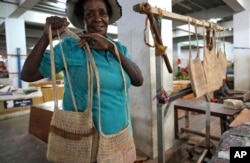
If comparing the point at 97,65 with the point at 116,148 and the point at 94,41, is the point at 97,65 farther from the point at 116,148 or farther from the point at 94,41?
the point at 116,148

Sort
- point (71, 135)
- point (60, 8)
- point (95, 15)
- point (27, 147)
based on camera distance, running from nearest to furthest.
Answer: point (71, 135), point (95, 15), point (27, 147), point (60, 8)

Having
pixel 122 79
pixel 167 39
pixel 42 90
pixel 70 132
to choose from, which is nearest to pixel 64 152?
pixel 70 132

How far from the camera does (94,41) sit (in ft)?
2.73

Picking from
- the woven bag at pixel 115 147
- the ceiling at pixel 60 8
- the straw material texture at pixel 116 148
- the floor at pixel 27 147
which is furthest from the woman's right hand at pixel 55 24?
the ceiling at pixel 60 8

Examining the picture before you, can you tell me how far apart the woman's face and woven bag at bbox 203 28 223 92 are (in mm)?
1117

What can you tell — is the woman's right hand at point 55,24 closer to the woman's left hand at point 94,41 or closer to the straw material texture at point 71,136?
the woman's left hand at point 94,41

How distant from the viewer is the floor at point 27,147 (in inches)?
94.1

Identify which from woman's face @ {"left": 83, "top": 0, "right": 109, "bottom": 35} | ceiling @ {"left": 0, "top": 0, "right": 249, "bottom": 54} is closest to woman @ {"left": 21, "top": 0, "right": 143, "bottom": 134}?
woman's face @ {"left": 83, "top": 0, "right": 109, "bottom": 35}

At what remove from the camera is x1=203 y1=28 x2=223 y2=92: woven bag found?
1.78 metres

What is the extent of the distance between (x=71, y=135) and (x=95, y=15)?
0.54 metres

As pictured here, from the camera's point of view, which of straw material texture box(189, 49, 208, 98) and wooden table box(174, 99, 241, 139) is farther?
wooden table box(174, 99, 241, 139)

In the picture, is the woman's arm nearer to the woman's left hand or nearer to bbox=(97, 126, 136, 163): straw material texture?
the woman's left hand

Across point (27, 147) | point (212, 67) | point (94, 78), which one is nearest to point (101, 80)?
point (94, 78)

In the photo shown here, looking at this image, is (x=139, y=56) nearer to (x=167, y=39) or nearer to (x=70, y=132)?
(x=167, y=39)
